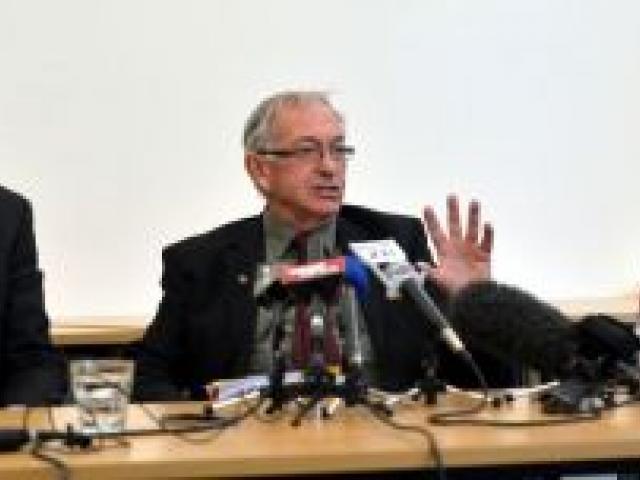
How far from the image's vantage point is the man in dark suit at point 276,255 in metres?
2.59

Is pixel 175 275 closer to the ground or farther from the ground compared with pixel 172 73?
closer to the ground

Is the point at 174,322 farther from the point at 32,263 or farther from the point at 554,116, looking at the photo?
the point at 554,116

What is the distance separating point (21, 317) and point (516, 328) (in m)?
1.15

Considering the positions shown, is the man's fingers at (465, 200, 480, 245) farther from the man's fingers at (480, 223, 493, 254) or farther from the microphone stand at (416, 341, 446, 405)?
the microphone stand at (416, 341, 446, 405)

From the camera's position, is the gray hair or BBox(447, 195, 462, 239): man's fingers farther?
the gray hair

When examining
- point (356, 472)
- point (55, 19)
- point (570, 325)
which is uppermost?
point (55, 19)

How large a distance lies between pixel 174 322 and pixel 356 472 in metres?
1.14

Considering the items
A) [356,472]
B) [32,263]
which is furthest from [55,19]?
[356,472]

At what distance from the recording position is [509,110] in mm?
3885

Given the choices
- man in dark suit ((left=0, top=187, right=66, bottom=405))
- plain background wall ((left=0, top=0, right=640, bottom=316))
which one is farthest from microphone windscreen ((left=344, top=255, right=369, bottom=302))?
plain background wall ((left=0, top=0, right=640, bottom=316))

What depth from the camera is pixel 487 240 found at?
8.25ft

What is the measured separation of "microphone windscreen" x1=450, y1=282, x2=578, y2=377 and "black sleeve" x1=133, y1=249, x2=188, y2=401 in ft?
2.68

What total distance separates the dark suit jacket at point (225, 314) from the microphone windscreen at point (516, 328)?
0.47 metres

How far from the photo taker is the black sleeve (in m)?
2.69
